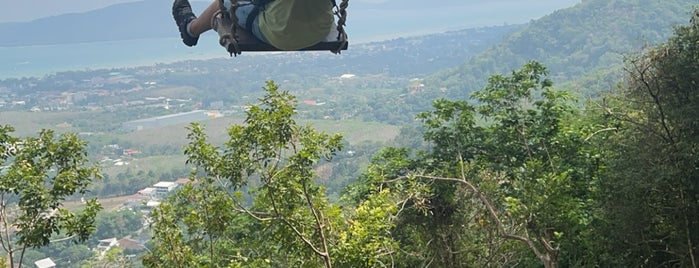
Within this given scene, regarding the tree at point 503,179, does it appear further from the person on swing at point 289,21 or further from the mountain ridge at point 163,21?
the mountain ridge at point 163,21

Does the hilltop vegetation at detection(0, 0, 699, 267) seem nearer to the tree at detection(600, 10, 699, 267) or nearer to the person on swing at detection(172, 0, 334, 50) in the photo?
the tree at detection(600, 10, 699, 267)

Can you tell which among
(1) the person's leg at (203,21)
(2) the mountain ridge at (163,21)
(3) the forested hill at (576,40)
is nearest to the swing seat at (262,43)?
(1) the person's leg at (203,21)

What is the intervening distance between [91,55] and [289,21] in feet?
323

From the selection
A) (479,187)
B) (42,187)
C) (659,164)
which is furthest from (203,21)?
(479,187)

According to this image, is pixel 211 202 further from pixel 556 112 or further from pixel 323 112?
pixel 323 112

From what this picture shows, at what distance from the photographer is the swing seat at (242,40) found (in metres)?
2.69

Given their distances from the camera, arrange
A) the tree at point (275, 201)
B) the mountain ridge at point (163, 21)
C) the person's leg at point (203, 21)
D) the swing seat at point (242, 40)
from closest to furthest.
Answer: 1. the swing seat at point (242, 40)
2. the person's leg at point (203, 21)
3. the tree at point (275, 201)
4. the mountain ridge at point (163, 21)

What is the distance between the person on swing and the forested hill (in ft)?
135

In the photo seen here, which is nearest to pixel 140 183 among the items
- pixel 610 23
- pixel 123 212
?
pixel 123 212

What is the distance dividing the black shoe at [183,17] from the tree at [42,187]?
1963 mm

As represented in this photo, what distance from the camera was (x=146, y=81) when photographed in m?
67.1

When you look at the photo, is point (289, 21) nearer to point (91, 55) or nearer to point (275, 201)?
point (275, 201)

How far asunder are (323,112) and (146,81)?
81.9ft

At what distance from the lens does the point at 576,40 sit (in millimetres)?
48375
